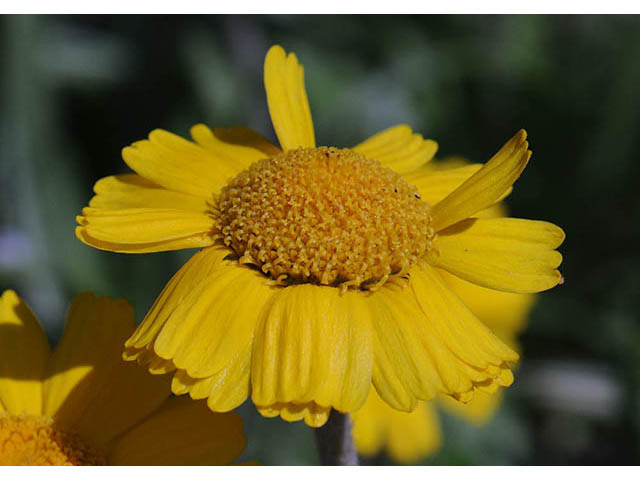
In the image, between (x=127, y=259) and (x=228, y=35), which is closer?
(x=127, y=259)

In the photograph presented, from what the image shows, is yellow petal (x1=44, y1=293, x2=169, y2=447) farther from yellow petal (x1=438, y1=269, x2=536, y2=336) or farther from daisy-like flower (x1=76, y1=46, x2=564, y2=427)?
yellow petal (x1=438, y1=269, x2=536, y2=336)

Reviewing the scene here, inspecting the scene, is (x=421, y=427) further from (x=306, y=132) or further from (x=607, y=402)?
(x=306, y=132)

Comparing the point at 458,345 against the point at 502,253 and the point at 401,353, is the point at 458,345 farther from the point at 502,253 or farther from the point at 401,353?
the point at 502,253

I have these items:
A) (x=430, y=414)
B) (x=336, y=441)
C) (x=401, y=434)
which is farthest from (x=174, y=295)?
(x=430, y=414)

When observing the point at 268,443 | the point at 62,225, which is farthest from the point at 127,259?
the point at 268,443

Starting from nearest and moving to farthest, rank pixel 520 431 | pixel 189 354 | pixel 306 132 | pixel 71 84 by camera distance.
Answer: pixel 189 354 < pixel 306 132 < pixel 520 431 < pixel 71 84

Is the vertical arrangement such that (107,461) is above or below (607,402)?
above
